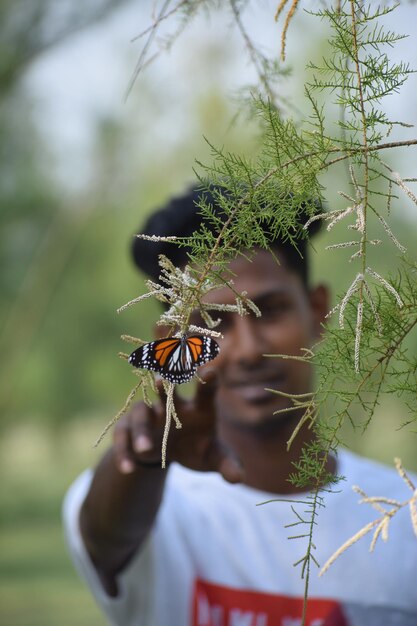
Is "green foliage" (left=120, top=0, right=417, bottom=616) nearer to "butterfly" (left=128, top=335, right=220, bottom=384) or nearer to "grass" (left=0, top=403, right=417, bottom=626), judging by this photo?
"butterfly" (left=128, top=335, right=220, bottom=384)

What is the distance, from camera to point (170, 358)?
48cm

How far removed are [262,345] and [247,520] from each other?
42cm

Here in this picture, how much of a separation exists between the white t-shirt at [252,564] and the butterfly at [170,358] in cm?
108

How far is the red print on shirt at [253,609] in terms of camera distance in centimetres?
148

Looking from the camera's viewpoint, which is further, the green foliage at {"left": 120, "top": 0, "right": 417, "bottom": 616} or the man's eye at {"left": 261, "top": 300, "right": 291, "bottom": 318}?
the man's eye at {"left": 261, "top": 300, "right": 291, "bottom": 318}

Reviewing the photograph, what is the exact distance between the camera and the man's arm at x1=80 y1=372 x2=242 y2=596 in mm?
968

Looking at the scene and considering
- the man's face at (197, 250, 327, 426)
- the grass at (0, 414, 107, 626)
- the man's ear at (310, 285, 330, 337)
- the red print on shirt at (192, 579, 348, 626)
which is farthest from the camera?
the grass at (0, 414, 107, 626)

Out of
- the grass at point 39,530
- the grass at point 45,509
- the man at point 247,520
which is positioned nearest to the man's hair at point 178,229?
the man at point 247,520

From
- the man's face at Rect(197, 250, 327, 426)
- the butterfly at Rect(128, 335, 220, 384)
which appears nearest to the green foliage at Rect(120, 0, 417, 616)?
the butterfly at Rect(128, 335, 220, 384)

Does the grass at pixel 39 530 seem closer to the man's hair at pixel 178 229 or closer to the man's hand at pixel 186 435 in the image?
the man's hair at pixel 178 229

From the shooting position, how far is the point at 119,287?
8.29 m

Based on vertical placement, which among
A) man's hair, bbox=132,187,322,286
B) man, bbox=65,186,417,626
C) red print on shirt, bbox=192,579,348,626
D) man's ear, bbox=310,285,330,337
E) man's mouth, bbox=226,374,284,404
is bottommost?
red print on shirt, bbox=192,579,348,626

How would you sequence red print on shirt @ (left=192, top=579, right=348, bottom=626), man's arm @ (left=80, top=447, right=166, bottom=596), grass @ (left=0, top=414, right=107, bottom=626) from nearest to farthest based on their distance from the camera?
man's arm @ (left=80, top=447, right=166, bottom=596)
red print on shirt @ (left=192, top=579, right=348, bottom=626)
grass @ (left=0, top=414, right=107, bottom=626)

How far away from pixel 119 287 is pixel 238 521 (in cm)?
672
